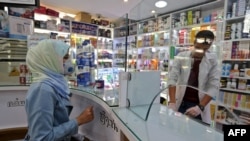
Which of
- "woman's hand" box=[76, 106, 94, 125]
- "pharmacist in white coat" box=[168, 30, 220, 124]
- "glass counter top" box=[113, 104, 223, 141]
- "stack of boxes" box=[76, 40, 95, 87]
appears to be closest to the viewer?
"glass counter top" box=[113, 104, 223, 141]

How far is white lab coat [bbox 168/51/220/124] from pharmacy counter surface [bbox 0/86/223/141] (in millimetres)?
286

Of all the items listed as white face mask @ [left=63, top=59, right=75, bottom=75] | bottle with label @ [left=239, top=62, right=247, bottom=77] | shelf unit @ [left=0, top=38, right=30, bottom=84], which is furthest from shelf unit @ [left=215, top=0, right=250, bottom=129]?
shelf unit @ [left=0, top=38, right=30, bottom=84]

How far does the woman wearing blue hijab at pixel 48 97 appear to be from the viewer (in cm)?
99

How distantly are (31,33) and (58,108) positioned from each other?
72.7 inches

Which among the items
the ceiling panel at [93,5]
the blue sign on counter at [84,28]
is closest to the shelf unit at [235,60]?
the ceiling panel at [93,5]

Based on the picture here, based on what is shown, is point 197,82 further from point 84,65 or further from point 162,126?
point 84,65

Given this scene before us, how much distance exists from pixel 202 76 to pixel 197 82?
7 cm

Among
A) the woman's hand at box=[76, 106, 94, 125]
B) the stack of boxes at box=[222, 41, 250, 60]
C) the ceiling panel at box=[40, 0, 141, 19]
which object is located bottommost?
the woman's hand at box=[76, 106, 94, 125]

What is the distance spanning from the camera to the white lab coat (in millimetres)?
1469

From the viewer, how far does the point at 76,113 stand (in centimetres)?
213

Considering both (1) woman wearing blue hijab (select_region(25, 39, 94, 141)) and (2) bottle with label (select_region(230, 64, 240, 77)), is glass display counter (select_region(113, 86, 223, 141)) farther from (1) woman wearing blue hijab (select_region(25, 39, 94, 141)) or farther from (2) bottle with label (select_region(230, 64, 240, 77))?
(2) bottle with label (select_region(230, 64, 240, 77))

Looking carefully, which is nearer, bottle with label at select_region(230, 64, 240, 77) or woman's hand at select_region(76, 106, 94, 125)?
woman's hand at select_region(76, 106, 94, 125)

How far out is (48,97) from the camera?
1017 millimetres

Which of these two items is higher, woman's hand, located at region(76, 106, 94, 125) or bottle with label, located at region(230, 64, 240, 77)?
bottle with label, located at region(230, 64, 240, 77)
